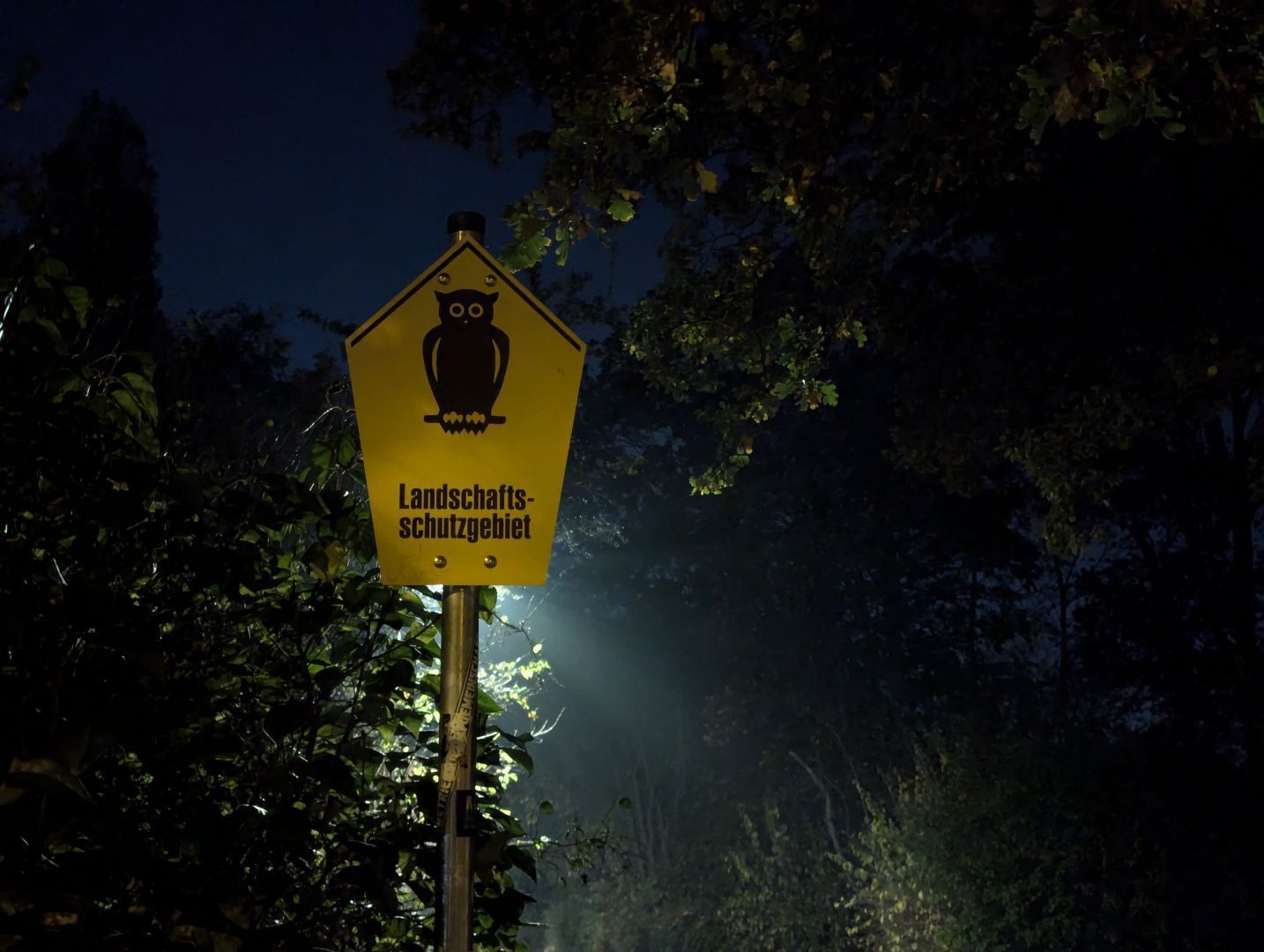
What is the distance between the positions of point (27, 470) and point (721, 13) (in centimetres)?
301

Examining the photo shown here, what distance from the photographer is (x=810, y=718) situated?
27.9m

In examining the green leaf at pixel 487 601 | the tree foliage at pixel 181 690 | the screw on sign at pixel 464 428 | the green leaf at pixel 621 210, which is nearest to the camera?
the tree foliage at pixel 181 690

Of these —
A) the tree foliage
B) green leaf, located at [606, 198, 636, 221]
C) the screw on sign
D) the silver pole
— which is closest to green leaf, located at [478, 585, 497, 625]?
the tree foliage

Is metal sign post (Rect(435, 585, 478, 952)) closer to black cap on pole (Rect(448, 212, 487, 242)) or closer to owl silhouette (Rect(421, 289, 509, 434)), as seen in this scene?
owl silhouette (Rect(421, 289, 509, 434))

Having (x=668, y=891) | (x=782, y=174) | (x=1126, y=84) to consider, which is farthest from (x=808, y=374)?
(x=668, y=891)

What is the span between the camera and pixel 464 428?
7.45ft

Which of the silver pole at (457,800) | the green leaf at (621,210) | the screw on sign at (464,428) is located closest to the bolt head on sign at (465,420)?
the screw on sign at (464,428)

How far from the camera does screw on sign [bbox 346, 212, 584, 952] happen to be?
2.22 meters

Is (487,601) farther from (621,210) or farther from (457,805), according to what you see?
(621,210)

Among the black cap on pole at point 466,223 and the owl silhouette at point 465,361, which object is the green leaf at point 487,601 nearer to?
the owl silhouette at point 465,361

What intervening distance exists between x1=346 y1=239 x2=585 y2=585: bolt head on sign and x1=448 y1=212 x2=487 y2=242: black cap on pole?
0.04 metres

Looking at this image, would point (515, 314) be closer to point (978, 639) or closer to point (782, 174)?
point (782, 174)

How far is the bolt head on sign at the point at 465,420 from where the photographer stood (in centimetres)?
223

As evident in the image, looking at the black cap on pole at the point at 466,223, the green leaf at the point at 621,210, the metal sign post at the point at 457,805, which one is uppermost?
the green leaf at the point at 621,210
